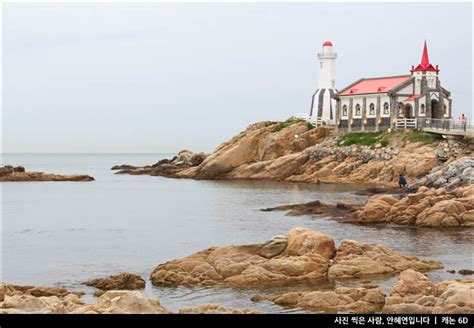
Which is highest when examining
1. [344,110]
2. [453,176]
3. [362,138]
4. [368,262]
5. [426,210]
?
[344,110]

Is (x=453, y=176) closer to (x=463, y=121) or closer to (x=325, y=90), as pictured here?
(x=463, y=121)

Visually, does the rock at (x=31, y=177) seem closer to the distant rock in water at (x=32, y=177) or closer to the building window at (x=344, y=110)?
the distant rock in water at (x=32, y=177)

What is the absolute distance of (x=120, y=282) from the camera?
2547cm

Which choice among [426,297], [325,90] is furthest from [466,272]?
[325,90]

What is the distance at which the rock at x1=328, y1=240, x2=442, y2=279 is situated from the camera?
86.5 feet

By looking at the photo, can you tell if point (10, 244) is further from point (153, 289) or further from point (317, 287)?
point (317, 287)

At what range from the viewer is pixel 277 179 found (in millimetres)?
79125

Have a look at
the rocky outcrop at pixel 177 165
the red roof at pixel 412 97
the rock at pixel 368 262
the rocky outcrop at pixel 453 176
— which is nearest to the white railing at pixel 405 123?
the red roof at pixel 412 97

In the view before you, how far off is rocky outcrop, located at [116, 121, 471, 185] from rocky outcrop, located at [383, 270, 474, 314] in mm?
43039

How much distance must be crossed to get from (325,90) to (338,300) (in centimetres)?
6957

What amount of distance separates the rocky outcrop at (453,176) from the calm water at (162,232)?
5458 mm

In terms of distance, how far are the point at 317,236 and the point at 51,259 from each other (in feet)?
38.6

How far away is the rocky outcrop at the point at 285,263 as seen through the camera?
2572cm

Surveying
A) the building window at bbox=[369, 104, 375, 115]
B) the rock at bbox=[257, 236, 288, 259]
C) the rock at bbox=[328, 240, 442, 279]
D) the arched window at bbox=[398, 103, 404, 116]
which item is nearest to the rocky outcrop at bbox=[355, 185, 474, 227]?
the rock at bbox=[328, 240, 442, 279]
